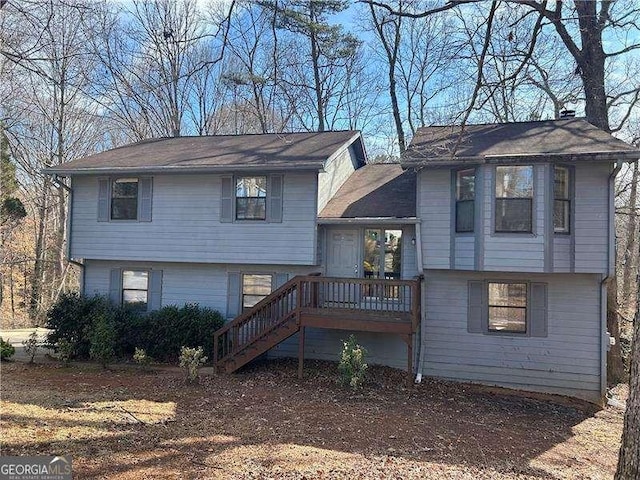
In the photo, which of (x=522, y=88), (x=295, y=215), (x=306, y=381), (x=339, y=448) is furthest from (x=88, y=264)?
(x=522, y=88)

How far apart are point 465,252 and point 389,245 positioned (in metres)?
2.19

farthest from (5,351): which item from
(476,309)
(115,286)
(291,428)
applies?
(476,309)

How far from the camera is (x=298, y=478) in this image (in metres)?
4.98

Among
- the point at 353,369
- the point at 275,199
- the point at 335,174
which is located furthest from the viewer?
the point at 335,174

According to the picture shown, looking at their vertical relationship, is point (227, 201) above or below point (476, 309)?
above

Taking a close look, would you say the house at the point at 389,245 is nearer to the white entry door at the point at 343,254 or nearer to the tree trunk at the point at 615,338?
the white entry door at the point at 343,254

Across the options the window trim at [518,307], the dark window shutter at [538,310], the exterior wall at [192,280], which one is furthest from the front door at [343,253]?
the dark window shutter at [538,310]

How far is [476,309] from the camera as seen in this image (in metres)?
10.8

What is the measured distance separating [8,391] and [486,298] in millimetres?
10243

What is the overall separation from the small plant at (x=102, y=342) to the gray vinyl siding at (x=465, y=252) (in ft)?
28.3

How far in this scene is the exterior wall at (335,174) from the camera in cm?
1186

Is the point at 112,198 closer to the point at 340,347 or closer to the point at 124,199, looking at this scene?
the point at 124,199

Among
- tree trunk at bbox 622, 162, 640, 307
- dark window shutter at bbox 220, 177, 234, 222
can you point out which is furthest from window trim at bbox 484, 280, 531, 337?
tree trunk at bbox 622, 162, 640, 307

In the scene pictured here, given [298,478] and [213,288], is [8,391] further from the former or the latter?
[298,478]
